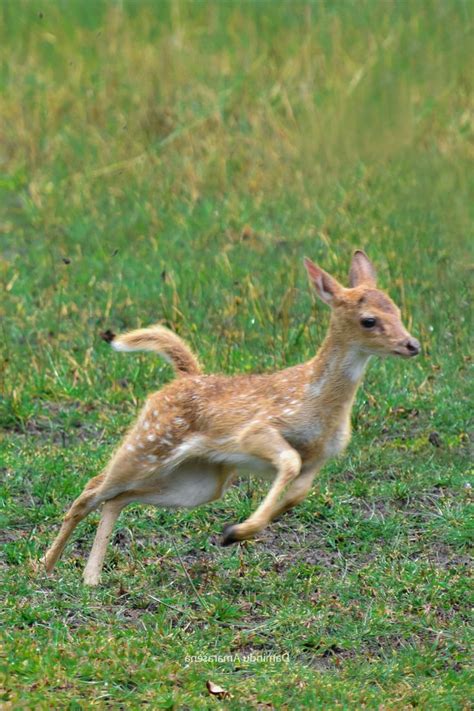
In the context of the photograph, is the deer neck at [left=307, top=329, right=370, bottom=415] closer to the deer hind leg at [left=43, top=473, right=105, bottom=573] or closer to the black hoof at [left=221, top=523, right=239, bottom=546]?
the black hoof at [left=221, top=523, right=239, bottom=546]

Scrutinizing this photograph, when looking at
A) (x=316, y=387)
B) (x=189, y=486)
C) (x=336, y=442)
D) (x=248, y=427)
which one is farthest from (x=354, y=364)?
(x=189, y=486)

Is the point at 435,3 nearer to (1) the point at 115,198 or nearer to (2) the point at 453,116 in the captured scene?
(2) the point at 453,116

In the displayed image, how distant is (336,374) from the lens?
678cm

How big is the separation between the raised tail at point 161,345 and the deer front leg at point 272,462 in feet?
2.52

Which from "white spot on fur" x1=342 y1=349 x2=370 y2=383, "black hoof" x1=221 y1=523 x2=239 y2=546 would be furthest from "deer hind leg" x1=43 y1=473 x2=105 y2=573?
"white spot on fur" x1=342 y1=349 x2=370 y2=383

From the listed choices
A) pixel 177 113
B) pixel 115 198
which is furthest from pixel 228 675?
pixel 177 113

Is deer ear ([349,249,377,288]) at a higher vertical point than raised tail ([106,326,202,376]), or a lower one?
higher

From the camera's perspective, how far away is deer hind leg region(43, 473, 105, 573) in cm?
693

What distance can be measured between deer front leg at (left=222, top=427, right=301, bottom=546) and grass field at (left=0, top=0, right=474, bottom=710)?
18.0 inches

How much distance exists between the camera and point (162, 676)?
18.8 ft

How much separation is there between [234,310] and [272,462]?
11.7 ft

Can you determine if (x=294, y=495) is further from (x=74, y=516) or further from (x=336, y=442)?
(x=74, y=516)

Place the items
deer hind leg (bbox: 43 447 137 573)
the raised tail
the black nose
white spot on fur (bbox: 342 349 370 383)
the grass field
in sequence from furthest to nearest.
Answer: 1. the raised tail
2. deer hind leg (bbox: 43 447 137 573)
3. white spot on fur (bbox: 342 349 370 383)
4. the black nose
5. the grass field

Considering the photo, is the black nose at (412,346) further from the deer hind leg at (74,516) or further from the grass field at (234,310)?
the deer hind leg at (74,516)
